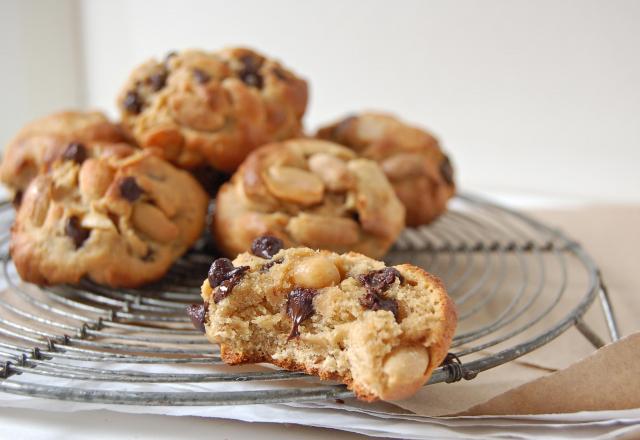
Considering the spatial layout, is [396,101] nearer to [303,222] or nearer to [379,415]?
[303,222]

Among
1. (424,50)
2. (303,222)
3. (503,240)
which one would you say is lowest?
(503,240)

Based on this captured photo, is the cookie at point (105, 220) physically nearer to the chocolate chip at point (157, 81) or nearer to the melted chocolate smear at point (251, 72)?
the chocolate chip at point (157, 81)

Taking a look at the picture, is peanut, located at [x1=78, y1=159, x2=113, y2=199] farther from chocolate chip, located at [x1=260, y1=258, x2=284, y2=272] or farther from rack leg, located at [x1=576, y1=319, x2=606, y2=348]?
rack leg, located at [x1=576, y1=319, x2=606, y2=348]

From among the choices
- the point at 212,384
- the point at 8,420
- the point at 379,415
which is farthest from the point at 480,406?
the point at 8,420

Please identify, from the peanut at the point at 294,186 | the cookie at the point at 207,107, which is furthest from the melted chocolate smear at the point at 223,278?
the cookie at the point at 207,107

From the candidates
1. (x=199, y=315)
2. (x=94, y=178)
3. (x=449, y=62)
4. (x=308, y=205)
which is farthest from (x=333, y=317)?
(x=449, y=62)

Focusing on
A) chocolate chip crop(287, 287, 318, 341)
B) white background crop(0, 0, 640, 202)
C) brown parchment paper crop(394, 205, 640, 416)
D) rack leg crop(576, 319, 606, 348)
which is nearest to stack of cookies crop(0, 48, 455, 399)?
chocolate chip crop(287, 287, 318, 341)

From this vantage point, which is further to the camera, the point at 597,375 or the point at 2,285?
the point at 2,285
